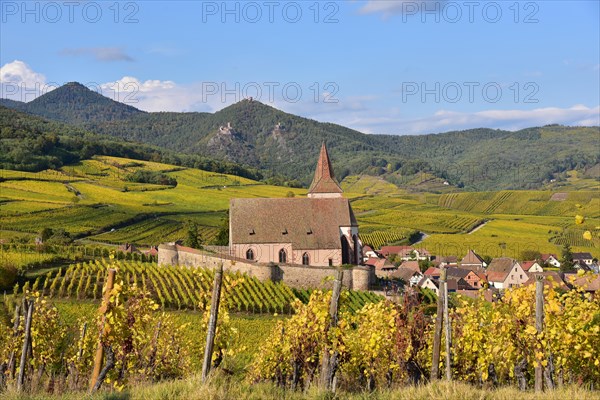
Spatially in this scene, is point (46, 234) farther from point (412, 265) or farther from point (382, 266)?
point (412, 265)

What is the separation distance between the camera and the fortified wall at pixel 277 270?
49.1 m

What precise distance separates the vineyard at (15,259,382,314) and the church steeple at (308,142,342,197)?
12614 mm

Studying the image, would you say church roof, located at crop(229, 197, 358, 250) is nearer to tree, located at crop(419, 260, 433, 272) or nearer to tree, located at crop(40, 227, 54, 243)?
tree, located at crop(419, 260, 433, 272)

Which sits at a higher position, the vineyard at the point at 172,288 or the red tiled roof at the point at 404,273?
the vineyard at the point at 172,288

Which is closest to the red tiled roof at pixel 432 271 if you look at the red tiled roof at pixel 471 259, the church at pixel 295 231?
the red tiled roof at pixel 471 259

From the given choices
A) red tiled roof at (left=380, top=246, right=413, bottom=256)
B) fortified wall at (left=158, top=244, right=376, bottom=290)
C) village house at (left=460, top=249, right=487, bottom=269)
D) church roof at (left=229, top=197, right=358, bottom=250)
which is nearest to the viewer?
fortified wall at (left=158, top=244, right=376, bottom=290)

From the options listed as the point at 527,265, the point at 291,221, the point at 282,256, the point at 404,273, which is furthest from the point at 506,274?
the point at 282,256

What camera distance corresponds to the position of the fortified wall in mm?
49062

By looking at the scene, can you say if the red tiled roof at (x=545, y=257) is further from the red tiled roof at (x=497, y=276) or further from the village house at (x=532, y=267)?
the red tiled roof at (x=497, y=276)

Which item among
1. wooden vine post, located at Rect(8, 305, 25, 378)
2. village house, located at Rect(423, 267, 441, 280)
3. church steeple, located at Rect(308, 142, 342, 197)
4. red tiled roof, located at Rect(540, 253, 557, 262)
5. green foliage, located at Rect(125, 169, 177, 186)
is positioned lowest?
village house, located at Rect(423, 267, 441, 280)

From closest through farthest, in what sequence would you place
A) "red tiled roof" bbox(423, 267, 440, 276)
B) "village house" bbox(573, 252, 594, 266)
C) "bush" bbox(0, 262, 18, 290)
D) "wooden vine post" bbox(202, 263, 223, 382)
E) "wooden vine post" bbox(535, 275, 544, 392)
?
"wooden vine post" bbox(202, 263, 223, 382)
"wooden vine post" bbox(535, 275, 544, 392)
"bush" bbox(0, 262, 18, 290)
"red tiled roof" bbox(423, 267, 440, 276)
"village house" bbox(573, 252, 594, 266)

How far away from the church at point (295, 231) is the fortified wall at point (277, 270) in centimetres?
298

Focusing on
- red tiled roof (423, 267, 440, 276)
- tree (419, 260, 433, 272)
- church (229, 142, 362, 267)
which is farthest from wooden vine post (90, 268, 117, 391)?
tree (419, 260, 433, 272)

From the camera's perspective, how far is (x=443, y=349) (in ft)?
52.5
